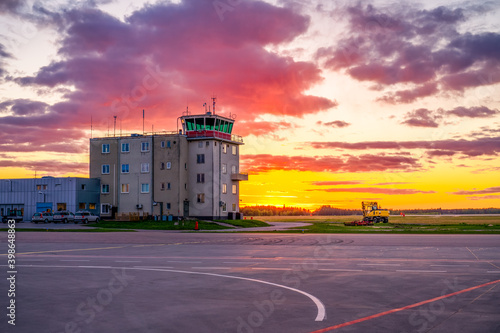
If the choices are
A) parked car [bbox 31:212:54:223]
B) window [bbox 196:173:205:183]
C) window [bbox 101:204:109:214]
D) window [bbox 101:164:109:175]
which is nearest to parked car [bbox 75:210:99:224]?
parked car [bbox 31:212:54:223]

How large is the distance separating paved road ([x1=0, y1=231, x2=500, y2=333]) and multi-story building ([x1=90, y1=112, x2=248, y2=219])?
62702 millimetres

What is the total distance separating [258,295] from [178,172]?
7276 centimetres

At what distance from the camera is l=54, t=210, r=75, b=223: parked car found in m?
81.1

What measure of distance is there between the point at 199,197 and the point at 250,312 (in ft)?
248

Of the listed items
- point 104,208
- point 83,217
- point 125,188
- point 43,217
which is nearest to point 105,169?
point 125,188

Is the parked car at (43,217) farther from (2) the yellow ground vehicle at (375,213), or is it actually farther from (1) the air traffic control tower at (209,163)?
(2) the yellow ground vehicle at (375,213)

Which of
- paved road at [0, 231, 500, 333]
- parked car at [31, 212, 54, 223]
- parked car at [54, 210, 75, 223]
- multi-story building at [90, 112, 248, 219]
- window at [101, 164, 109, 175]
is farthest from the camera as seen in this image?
window at [101, 164, 109, 175]

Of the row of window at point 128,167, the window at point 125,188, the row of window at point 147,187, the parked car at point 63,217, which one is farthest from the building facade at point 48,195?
Result: the parked car at point 63,217

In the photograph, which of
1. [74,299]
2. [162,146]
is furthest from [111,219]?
[74,299]

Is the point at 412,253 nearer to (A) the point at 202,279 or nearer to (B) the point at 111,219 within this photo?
(A) the point at 202,279

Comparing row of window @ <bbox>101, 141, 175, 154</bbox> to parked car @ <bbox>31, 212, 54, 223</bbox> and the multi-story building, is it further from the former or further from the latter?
parked car @ <bbox>31, 212, 54, 223</bbox>

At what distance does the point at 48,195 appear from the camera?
297 ft

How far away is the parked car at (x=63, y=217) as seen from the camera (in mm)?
81062

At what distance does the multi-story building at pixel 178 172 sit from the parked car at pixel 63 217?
9348 millimetres
